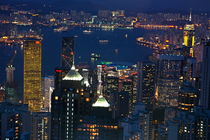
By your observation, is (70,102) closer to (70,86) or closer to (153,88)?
(70,86)

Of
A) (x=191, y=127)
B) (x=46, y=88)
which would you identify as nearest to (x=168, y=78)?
(x=46, y=88)

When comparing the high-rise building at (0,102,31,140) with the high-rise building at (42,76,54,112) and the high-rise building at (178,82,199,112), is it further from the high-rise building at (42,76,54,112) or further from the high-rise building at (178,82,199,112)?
the high-rise building at (178,82,199,112)

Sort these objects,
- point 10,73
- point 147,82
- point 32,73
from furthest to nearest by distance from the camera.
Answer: point 32,73, point 10,73, point 147,82

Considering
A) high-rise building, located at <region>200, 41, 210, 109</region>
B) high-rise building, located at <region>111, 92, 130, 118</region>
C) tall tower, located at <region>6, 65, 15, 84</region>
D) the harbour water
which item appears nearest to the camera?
high-rise building, located at <region>200, 41, 210, 109</region>

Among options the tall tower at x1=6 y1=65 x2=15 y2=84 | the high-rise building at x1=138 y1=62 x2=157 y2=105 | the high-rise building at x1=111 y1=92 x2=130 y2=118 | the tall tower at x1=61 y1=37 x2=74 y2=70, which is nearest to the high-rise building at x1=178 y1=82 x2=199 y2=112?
the high-rise building at x1=111 y1=92 x2=130 y2=118

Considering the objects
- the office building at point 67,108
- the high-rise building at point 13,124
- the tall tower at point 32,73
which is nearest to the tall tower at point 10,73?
the tall tower at point 32,73

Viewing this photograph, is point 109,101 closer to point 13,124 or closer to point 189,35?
point 13,124
